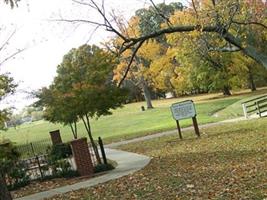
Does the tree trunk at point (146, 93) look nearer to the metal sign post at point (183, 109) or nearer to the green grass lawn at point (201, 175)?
the metal sign post at point (183, 109)

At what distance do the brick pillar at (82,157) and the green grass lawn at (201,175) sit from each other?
215 centimetres

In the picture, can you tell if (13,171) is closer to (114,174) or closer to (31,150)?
(114,174)

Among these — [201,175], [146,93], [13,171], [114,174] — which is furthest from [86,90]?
[146,93]

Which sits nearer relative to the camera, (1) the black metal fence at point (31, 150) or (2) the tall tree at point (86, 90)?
(2) the tall tree at point (86, 90)

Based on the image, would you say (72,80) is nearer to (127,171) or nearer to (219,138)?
(127,171)

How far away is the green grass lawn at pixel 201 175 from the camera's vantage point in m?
10.7

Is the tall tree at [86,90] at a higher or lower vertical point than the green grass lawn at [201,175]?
higher

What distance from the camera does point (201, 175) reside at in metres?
13.1

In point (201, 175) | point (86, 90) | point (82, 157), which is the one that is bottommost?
point (201, 175)

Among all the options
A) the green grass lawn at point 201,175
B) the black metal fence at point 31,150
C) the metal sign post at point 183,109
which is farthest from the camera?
the black metal fence at point 31,150

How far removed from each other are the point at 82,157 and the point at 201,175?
5.90 m

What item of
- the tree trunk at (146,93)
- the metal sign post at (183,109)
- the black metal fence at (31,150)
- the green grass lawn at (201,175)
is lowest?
the green grass lawn at (201,175)

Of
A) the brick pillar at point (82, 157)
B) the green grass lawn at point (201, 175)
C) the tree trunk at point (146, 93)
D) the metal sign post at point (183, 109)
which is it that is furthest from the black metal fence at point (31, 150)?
the tree trunk at point (146, 93)

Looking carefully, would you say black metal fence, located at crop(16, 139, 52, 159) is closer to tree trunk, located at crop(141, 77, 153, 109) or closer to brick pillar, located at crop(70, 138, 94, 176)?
brick pillar, located at crop(70, 138, 94, 176)
